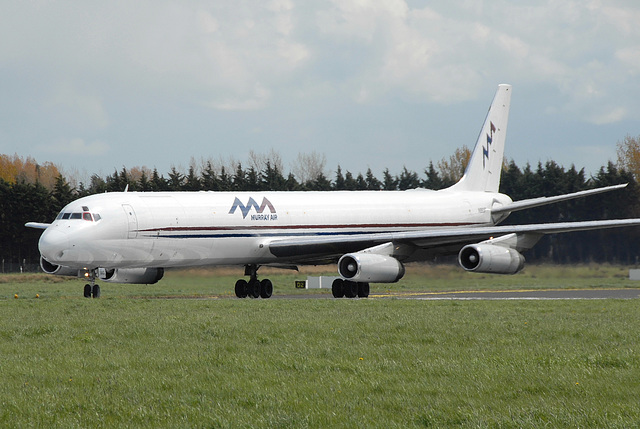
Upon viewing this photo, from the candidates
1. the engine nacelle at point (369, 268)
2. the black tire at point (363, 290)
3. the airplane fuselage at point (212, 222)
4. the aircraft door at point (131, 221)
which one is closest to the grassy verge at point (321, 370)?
the airplane fuselage at point (212, 222)

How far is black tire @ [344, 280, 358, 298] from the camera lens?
3369 centimetres

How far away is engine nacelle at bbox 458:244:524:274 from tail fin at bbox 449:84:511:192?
974cm

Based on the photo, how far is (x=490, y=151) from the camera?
44.9 metres

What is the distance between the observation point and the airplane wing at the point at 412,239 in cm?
3316

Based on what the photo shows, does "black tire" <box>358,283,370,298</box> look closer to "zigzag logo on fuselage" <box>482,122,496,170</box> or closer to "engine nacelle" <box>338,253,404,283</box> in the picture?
"engine nacelle" <box>338,253,404,283</box>

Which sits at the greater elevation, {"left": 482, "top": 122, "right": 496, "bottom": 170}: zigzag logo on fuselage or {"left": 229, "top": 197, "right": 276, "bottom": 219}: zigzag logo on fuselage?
{"left": 482, "top": 122, "right": 496, "bottom": 170}: zigzag logo on fuselage

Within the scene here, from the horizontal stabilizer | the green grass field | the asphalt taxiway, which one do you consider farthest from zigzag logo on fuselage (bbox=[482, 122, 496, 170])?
the green grass field

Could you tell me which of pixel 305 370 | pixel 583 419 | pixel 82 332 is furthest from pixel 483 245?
pixel 583 419

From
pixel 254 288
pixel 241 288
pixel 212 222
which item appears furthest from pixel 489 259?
pixel 212 222

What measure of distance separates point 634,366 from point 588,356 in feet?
2.95

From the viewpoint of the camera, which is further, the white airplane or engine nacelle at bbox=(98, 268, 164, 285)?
engine nacelle at bbox=(98, 268, 164, 285)

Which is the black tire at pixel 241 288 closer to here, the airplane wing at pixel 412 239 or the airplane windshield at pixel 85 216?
the airplane wing at pixel 412 239

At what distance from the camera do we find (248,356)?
1397 centimetres

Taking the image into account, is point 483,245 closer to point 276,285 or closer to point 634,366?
point 276,285
